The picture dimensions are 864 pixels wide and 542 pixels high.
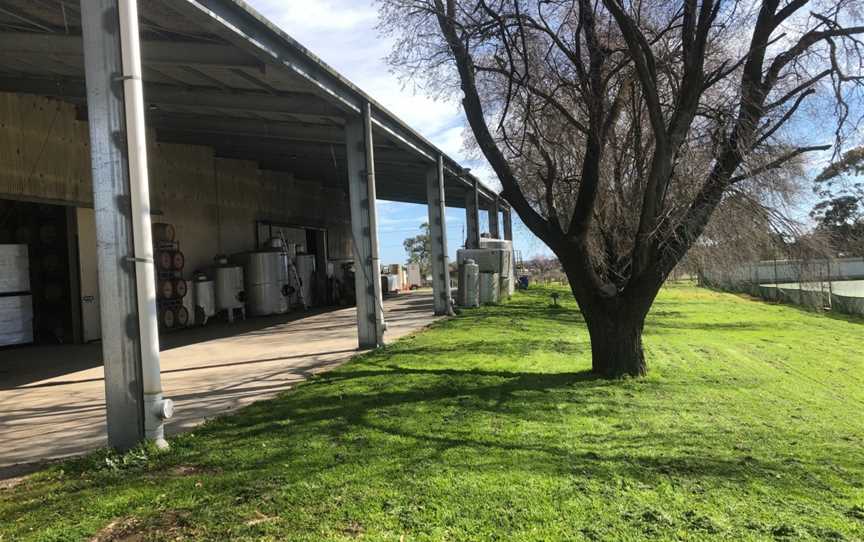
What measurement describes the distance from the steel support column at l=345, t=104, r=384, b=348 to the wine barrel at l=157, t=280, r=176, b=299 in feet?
21.5

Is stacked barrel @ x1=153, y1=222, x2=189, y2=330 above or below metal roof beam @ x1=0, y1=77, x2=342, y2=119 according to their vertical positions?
below

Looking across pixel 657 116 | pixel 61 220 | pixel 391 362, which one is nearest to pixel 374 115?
pixel 391 362

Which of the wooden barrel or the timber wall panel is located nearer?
the timber wall panel

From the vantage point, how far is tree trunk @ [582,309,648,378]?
27.5 ft

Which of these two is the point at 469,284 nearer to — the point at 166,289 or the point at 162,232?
the point at 166,289

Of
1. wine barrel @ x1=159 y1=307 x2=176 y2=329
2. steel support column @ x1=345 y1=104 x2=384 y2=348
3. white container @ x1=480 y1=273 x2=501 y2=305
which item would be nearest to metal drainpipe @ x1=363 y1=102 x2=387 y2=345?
steel support column @ x1=345 y1=104 x2=384 y2=348

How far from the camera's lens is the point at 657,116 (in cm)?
773

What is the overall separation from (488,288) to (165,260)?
1120 cm

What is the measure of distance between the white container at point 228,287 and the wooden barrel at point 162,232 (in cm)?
230

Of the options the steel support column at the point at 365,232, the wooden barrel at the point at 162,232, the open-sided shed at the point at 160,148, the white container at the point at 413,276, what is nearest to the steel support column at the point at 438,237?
the open-sided shed at the point at 160,148

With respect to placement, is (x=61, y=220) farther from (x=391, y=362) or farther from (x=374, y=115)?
(x=391, y=362)

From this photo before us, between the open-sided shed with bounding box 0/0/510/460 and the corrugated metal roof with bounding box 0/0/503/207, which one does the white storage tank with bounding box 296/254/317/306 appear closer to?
the open-sided shed with bounding box 0/0/510/460

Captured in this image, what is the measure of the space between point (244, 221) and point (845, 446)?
18.6 m

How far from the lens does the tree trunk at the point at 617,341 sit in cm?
837
